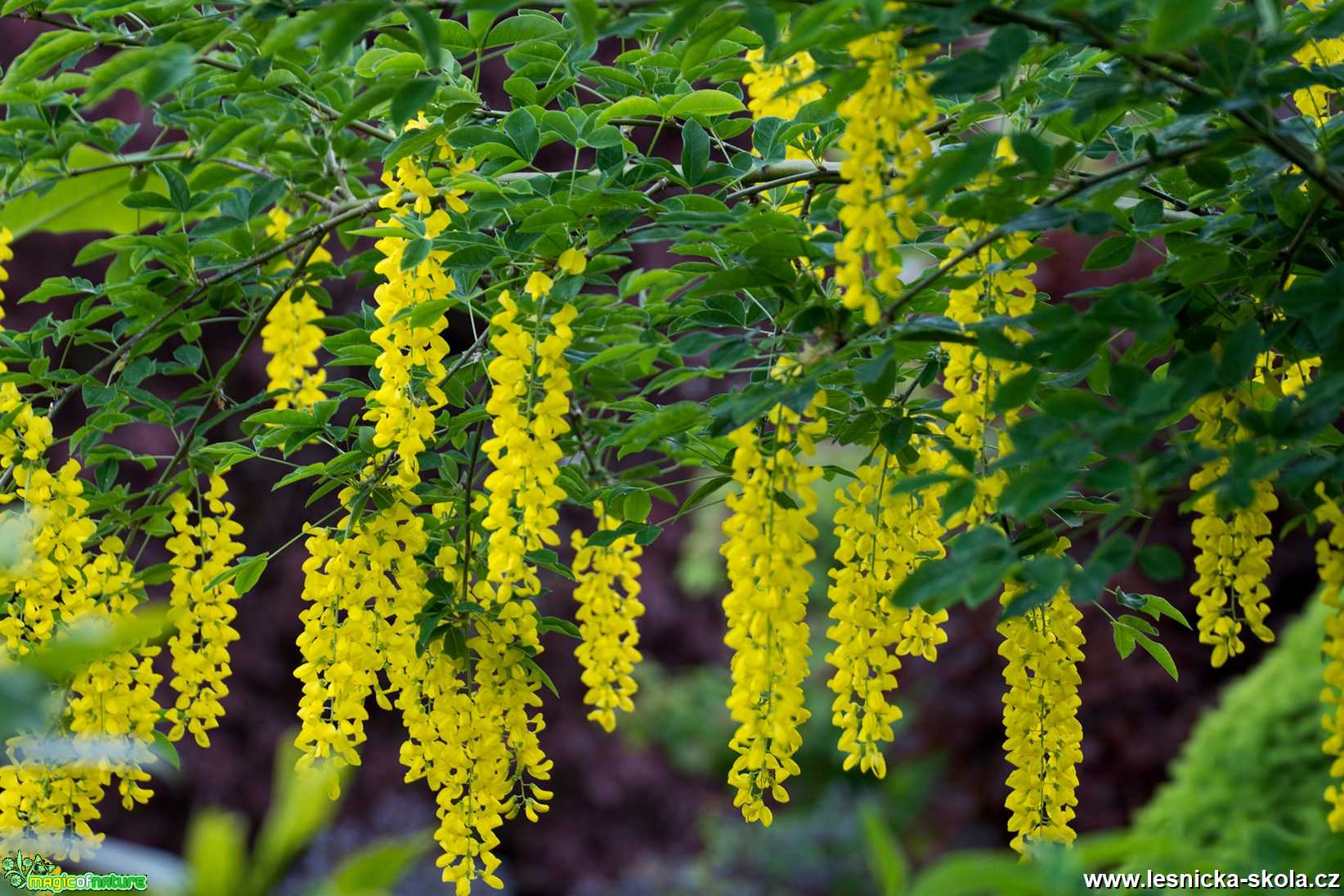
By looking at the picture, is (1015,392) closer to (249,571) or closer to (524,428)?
(524,428)

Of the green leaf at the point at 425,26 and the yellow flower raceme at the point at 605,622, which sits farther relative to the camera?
the yellow flower raceme at the point at 605,622

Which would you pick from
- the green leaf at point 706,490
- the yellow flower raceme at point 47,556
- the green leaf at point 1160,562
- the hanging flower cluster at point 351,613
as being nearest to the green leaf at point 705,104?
the green leaf at point 706,490

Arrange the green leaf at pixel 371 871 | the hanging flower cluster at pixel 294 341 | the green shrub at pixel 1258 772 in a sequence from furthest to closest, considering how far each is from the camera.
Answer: the green shrub at pixel 1258 772 → the hanging flower cluster at pixel 294 341 → the green leaf at pixel 371 871

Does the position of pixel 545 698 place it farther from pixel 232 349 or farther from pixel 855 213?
pixel 855 213

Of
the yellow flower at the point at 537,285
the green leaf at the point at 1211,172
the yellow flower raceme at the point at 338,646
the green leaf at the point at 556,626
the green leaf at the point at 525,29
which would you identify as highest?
the green leaf at the point at 525,29

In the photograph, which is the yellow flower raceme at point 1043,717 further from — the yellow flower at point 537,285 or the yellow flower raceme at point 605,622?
the yellow flower at point 537,285

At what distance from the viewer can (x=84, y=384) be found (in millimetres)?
2318

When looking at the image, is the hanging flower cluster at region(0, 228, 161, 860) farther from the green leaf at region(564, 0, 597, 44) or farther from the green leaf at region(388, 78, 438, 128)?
the green leaf at region(564, 0, 597, 44)

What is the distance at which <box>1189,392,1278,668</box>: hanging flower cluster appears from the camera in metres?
1.73

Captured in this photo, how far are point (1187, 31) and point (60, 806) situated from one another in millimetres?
2275

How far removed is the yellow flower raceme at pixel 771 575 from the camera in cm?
170

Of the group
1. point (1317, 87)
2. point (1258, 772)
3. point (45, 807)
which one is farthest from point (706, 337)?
point (1258, 772)

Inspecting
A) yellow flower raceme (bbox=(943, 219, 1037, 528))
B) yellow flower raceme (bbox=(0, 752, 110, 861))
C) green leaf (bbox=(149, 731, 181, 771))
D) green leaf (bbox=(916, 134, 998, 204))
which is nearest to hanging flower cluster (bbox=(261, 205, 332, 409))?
green leaf (bbox=(149, 731, 181, 771))

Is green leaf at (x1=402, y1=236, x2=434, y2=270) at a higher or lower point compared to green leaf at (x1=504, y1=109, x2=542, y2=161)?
lower
